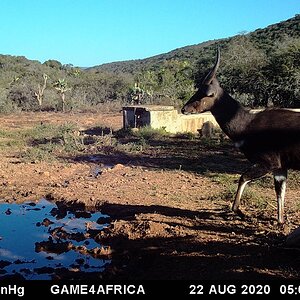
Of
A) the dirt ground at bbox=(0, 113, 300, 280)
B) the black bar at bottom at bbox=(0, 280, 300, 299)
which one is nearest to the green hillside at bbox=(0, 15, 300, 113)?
the dirt ground at bbox=(0, 113, 300, 280)

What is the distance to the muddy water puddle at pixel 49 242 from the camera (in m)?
5.84

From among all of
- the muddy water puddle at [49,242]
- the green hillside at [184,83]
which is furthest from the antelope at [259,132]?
the green hillside at [184,83]

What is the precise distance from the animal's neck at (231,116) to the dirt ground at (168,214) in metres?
1.38

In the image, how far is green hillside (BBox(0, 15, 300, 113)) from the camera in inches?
879

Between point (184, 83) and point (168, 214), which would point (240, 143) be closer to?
point (168, 214)

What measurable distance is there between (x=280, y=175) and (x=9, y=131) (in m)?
17.7

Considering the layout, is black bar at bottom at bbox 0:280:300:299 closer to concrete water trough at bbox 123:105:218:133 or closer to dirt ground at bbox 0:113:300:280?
dirt ground at bbox 0:113:300:280

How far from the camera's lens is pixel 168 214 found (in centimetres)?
766

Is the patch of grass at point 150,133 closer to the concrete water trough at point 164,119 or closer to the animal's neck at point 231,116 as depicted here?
the concrete water trough at point 164,119

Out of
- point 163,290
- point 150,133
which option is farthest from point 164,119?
point 163,290

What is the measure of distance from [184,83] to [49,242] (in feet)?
95.4

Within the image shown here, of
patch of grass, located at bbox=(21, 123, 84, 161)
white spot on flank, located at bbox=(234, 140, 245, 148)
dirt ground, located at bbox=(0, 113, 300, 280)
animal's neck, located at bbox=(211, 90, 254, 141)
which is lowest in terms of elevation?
dirt ground, located at bbox=(0, 113, 300, 280)

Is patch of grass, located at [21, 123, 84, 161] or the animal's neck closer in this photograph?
the animal's neck

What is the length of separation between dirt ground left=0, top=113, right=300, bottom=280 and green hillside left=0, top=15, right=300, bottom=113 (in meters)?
7.15
